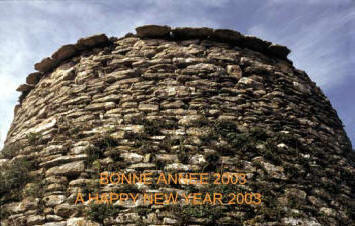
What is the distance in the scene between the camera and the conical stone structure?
11.1ft

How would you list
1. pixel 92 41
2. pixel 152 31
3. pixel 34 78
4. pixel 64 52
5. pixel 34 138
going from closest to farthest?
1. pixel 34 138
2. pixel 152 31
3. pixel 92 41
4. pixel 64 52
5. pixel 34 78

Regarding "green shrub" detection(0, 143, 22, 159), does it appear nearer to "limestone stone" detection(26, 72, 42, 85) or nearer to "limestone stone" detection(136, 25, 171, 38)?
"limestone stone" detection(26, 72, 42, 85)

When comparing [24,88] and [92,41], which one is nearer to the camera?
[92,41]

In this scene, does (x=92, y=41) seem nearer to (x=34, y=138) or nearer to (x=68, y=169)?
(x=34, y=138)

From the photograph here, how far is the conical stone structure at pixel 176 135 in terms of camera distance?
3.40m

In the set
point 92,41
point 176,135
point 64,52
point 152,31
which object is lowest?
point 176,135

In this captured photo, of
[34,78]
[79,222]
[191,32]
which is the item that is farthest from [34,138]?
[191,32]

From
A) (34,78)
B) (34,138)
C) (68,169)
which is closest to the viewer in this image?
(68,169)

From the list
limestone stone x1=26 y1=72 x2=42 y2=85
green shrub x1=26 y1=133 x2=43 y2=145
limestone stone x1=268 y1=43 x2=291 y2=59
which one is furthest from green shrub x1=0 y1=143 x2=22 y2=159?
limestone stone x1=268 y1=43 x2=291 y2=59

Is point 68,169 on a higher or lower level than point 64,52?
lower

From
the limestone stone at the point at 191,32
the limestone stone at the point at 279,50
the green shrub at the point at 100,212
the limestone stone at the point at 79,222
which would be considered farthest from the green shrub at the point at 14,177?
the limestone stone at the point at 279,50

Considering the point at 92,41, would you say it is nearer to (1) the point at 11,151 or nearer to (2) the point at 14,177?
(1) the point at 11,151

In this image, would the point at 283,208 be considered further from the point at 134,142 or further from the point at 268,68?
the point at 268,68

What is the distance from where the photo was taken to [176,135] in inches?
157
